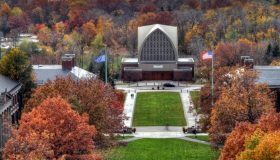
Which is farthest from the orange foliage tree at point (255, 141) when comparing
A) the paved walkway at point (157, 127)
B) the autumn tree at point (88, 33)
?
the autumn tree at point (88, 33)

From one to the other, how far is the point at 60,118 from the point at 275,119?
55.6 ft

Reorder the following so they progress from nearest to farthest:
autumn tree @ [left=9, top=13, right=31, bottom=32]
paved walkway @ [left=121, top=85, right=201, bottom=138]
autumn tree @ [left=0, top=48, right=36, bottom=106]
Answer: autumn tree @ [left=0, top=48, right=36, bottom=106], paved walkway @ [left=121, top=85, right=201, bottom=138], autumn tree @ [left=9, top=13, right=31, bottom=32]

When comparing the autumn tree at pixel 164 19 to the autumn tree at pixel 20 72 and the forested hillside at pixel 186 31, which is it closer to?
the forested hillside at pixel 186 31

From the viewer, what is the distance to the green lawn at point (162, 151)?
70.2 meters

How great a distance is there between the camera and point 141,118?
94188 millimetres

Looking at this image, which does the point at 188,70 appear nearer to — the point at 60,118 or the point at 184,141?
the point at 184,141

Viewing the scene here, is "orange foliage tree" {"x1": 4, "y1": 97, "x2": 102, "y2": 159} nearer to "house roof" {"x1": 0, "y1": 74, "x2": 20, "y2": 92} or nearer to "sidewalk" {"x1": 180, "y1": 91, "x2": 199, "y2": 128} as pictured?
"house roof" {"x1": 0, "y1": 74, "x2": 20, "y2": 92}

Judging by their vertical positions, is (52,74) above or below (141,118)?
above

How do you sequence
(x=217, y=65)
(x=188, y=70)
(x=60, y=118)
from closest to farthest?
1. (x=60, y=118)
2. (x=217, y=65)
3. (x=188, y=70)

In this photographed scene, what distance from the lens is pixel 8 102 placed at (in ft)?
238

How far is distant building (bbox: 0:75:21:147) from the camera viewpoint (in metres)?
68.5

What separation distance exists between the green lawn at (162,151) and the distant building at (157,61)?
47.5 m

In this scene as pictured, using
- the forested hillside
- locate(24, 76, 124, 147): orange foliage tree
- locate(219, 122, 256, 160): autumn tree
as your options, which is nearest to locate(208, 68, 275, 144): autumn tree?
locate(219, 122, 256, 160): autumn tree

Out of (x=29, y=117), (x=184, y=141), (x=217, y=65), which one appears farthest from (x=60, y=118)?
(x=217, y=65)
